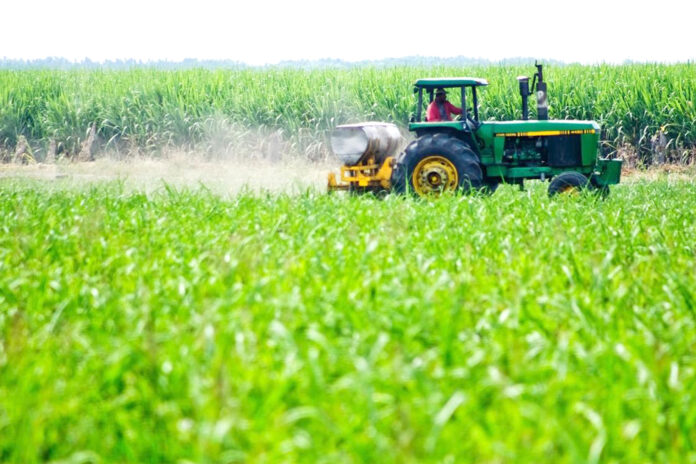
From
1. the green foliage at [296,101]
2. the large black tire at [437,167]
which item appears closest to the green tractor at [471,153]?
the large black tire at [437,167]

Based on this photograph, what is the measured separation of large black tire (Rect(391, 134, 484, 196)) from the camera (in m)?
11.8

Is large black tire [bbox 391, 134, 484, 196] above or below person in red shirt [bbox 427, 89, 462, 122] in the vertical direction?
below

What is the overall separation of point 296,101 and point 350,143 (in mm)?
11031

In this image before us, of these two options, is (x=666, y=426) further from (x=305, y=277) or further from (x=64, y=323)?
(x=64, y=323)

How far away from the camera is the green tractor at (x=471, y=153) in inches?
469

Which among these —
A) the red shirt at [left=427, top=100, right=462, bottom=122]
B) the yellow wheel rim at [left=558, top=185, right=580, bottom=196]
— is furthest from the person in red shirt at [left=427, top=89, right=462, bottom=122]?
the yellow wheel rim at [left=558, top=185, right=580, bottom=196]

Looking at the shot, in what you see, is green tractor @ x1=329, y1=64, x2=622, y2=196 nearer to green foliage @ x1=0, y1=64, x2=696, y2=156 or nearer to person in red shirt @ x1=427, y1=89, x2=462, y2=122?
person in red shirt @ x1=427, y1=89, x2=462, y2=122

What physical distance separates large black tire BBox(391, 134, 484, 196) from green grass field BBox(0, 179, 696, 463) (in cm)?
379

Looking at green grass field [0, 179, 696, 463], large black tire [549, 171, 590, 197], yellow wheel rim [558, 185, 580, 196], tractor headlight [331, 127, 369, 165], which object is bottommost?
yellow wheel rim [558, 185, 580, 196]

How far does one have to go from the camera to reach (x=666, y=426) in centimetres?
392

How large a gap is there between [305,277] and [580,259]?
80.3 inches

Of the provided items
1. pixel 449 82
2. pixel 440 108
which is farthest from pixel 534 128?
pixel 449 82

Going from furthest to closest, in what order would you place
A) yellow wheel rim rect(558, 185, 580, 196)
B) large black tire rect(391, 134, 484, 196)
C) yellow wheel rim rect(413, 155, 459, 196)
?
1. yellow wheel rim rect(413, 155, 459, 196)
2. large black tire rect(391, 134, 484, 196)
3. yellow wheel rim rect(558, 185, 580, 196)

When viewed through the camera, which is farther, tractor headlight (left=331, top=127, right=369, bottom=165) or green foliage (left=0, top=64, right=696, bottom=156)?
green foliage (left=0, top=64, right=696, bottom=156)
